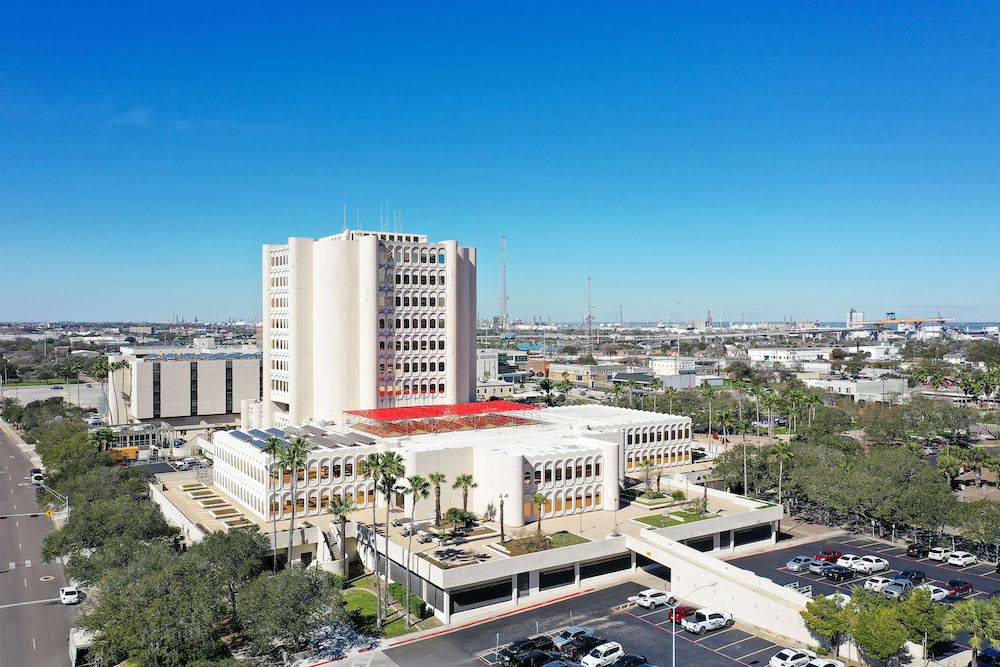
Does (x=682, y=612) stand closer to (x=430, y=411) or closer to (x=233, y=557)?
(x=233, y=557)

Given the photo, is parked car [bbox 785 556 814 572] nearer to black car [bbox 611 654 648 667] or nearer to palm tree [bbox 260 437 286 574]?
black car [bbox 611 654 648 667]

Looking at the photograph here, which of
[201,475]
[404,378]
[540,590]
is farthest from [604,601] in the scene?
[201,475]

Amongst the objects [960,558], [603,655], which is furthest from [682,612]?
[960,558]

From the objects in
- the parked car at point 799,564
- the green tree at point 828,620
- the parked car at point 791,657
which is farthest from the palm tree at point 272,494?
the parked car at point 799,564

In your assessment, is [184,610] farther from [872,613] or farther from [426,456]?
[872,613]

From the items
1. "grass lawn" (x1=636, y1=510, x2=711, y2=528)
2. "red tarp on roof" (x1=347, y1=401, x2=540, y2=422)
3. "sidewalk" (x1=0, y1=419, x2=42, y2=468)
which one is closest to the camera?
"grass lawn" (x1=636, y1=510, x2=711, y2=528)

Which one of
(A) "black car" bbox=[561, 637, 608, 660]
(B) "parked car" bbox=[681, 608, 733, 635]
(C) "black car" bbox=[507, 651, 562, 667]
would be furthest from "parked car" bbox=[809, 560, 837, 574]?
(C) "black car" bbox=[507, 651, 562, 667]
